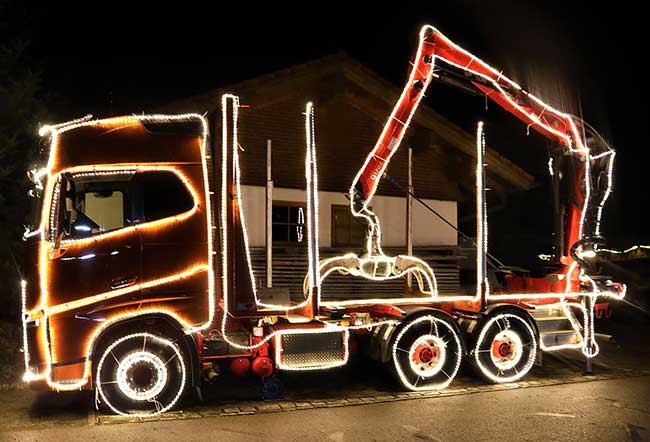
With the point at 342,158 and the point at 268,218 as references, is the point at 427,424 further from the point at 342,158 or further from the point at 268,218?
the point at 342,158

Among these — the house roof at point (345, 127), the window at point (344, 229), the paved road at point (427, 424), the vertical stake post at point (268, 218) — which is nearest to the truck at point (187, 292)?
the paved road at point (427, 424)

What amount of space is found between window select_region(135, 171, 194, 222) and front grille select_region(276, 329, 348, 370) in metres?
1.92

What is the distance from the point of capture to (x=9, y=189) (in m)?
11.3

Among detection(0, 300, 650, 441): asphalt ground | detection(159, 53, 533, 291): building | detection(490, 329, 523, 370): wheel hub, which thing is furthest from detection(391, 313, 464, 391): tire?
detection(159, 53, 533, 291): building

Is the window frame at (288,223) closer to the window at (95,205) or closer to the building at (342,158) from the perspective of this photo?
the building at (342,158)

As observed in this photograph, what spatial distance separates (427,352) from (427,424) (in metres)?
1.64

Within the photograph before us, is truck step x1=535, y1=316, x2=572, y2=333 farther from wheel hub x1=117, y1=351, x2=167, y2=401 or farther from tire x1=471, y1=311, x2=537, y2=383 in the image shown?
wheel hub x1=117, y1=351, x2=167, y2=401

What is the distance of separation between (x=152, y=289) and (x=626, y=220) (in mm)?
23017

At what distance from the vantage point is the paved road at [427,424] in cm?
632

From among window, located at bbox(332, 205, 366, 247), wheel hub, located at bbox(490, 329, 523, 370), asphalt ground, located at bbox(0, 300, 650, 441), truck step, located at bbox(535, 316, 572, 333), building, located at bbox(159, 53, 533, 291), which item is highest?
building, located at bbox(159, 53, 533, 291)

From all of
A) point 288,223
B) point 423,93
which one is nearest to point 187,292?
point 423,93

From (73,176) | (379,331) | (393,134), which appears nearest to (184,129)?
(73,176)

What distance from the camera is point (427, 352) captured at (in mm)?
8328

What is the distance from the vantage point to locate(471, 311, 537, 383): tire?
8594 mm
